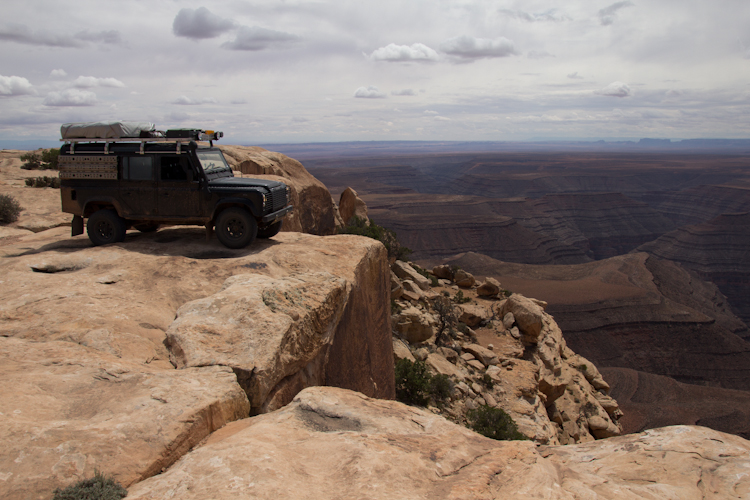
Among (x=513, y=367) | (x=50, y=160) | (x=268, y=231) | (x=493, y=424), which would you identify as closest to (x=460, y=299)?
(x=513, y=367)

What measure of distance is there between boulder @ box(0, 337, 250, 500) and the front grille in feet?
16.7

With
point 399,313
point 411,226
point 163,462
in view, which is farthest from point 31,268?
point 411,226

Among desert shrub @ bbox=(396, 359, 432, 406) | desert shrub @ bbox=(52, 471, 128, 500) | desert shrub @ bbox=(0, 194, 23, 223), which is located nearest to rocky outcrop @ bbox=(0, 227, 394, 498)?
desert shrub @ bbox=(52, 471, 128, 500)

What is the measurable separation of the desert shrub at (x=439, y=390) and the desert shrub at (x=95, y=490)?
10988 mm

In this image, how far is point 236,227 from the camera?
9945 millimetres

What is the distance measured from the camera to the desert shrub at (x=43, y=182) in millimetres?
17898

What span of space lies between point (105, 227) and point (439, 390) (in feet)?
32.6

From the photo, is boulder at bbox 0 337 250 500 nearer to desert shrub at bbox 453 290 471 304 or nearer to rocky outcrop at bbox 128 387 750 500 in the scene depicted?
rocky outcrop at bbox 128 387 750 500

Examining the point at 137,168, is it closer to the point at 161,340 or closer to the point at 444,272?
→ the point at 161,340

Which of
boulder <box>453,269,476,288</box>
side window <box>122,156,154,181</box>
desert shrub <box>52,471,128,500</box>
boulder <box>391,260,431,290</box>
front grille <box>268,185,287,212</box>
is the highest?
side window <box>122,156,154,181</box>

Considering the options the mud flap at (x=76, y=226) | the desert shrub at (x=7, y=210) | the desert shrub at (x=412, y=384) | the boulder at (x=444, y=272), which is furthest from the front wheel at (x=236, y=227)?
the boulder at (x=444, y=272)

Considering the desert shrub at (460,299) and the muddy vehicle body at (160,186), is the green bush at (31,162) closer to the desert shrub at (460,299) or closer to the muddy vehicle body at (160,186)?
the muddy vehicle body at (160,186)

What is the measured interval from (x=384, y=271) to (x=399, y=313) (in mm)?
6393

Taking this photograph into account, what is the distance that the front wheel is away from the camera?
9.76 meters
